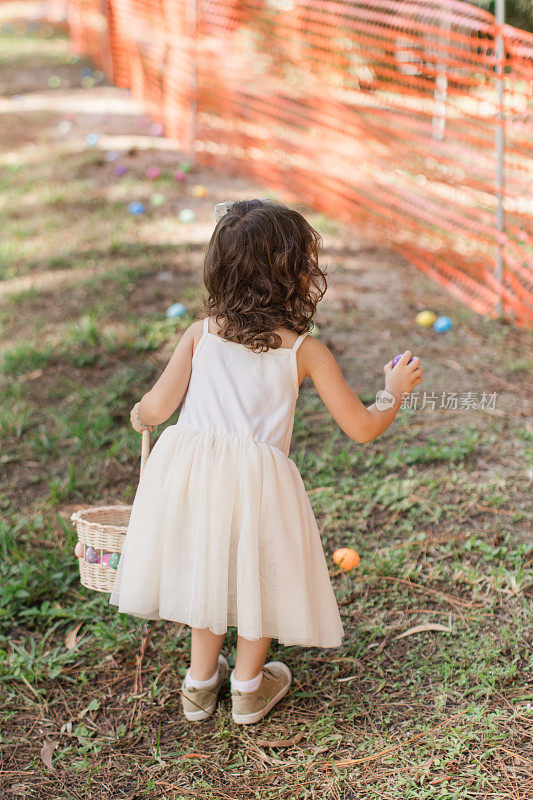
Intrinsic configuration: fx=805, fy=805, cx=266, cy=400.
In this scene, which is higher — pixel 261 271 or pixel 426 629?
pixel 261 271

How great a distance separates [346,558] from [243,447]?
93 cm

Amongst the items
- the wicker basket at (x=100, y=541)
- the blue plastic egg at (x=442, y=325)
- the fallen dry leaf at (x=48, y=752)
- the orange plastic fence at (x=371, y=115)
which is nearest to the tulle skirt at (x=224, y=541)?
the wicker basket at (x=100, y=541)

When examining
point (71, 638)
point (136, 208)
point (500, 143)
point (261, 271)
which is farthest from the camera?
point (136, 208)

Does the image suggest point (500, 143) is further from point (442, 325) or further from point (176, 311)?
point (176, 311)

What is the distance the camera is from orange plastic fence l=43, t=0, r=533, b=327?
466cm

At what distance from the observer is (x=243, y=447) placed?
1.99m

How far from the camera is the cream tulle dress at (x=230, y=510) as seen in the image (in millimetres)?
1973

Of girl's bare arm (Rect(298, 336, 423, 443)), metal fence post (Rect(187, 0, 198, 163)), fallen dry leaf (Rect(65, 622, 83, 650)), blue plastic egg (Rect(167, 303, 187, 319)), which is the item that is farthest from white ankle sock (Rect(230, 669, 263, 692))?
metal fence post (Rect(187, 0, 198, 163))

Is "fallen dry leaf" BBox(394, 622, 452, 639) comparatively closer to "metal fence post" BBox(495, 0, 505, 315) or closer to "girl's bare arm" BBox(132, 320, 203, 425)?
"girl's bare arm" BBox(132, 320, 203, 425)

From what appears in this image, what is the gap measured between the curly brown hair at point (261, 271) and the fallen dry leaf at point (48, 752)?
1.18 metres

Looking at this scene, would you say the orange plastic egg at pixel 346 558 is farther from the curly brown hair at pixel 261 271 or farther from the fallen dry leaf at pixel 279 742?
the curly brown hair at pixel 261 271

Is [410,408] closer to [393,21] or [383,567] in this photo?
[383,567]

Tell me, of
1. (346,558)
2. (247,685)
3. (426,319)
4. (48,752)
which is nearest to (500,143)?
(426,319)

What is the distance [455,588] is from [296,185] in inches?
176
